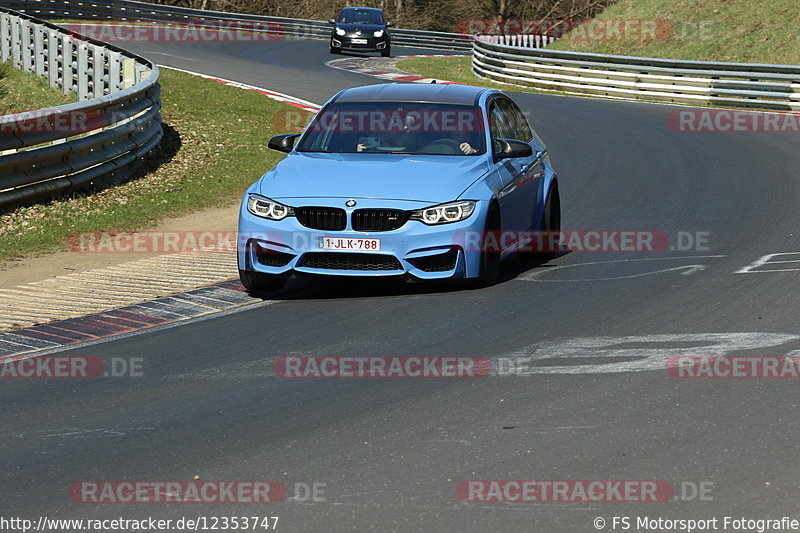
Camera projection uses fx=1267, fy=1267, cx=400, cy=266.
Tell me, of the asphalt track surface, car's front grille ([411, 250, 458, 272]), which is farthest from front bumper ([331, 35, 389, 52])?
car's front grille ([411, 250, 458, 272])

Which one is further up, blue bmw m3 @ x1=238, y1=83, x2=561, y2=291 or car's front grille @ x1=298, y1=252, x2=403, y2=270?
blue bmw m3 @ x1=238, y1=83, x2=561, y2=291

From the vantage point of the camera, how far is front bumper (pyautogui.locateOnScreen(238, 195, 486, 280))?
9.55 m

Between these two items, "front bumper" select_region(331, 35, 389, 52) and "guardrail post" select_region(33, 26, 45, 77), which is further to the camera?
"front bumper" select_region(331, 35, 389, 52)

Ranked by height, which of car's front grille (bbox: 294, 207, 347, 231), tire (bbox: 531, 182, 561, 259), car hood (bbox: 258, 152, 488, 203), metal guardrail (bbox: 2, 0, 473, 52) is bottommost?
metal guardrail (bbox: 2, 0, 473, 52)

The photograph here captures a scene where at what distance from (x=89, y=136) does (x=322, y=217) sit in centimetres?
616

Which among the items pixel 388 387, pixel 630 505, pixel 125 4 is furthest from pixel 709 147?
pixel 125 4

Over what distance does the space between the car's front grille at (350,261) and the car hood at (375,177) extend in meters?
0.46

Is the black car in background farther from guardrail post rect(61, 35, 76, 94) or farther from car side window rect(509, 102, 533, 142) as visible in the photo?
car side window rect(509, 102, 533, 142)

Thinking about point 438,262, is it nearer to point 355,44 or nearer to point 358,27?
point 355,44

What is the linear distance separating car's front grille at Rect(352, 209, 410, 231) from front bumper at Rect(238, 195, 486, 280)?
0.14ft

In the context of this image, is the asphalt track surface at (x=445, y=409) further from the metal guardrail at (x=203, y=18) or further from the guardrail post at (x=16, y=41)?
the metal guardrail at (x=203, y=18)

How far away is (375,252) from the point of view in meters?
9.54

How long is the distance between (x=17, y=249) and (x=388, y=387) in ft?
21.1

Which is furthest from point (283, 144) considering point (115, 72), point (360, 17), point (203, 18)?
point (203, 18)
